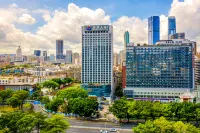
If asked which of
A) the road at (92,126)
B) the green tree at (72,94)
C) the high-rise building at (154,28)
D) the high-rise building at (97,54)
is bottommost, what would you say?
the road at (92,126)

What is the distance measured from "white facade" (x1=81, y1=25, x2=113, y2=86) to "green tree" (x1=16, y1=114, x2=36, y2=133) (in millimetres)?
42802

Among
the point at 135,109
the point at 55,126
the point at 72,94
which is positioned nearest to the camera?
the point at 55,126

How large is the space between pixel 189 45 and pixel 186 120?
2806 centimetres

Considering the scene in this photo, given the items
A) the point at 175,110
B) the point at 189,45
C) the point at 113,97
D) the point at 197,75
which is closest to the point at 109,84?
the point at 113,97

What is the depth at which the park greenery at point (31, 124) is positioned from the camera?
28.8 meters

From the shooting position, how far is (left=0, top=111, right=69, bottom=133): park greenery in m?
28.8

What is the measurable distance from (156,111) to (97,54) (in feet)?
119

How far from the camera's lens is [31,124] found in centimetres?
2906

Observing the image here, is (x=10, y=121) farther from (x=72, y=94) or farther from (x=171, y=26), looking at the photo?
(x=171, y=26)

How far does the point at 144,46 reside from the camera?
2557 inches

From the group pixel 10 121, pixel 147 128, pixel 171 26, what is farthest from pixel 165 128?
pixel 171 26

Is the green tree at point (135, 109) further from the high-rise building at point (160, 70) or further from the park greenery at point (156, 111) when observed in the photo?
the high-rise building at point (160, 70)

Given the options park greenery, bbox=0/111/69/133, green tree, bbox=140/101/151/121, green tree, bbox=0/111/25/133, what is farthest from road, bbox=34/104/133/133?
green tree, bbox=0/111/25/133

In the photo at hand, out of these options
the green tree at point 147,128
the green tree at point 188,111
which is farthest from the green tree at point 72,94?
the green tree at point 147,128
